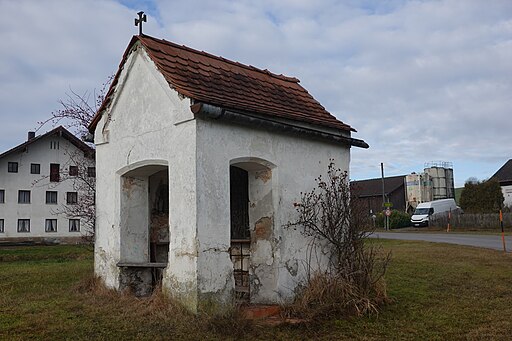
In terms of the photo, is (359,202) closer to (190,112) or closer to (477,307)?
(477,307)

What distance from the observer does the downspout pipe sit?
712 cm

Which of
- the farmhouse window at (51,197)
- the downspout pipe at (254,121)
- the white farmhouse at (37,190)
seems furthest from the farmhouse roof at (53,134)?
the downspout pipe at (254,121)

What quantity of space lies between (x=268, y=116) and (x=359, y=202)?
2.30m

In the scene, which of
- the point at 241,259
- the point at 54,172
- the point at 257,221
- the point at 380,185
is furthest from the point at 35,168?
the point at 380,185

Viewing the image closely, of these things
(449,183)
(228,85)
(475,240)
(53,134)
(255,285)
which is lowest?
(475,240)

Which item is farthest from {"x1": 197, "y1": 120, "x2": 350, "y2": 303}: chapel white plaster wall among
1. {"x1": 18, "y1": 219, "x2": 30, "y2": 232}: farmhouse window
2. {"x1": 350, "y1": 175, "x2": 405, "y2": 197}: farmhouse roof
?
{"x1": 350, "y1": 175, "x2": 405, "y2": 197}: farmhouse roof

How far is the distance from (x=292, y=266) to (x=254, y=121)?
8.22ft

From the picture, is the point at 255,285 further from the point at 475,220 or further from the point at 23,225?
the point at 23,225

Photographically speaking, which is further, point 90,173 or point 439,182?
point 439,182

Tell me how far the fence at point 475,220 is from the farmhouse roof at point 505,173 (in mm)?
12311

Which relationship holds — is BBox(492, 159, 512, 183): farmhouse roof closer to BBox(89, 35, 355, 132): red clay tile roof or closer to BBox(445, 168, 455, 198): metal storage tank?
BBox(445, 168, 455, 198): metal storage tank

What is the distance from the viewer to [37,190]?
121 feet

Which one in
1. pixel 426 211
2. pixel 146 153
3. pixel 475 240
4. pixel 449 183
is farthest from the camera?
pixel 449 183

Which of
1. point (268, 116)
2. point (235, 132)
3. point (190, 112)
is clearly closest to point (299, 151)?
point (268, 116)
